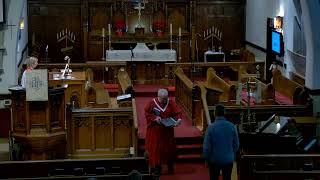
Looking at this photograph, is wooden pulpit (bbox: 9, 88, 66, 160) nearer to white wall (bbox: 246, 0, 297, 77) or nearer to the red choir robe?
the red choir robe

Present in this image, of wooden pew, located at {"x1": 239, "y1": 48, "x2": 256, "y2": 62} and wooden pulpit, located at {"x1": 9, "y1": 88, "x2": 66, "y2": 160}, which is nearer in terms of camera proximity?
wooden pulpit, located at {"x1": 9, "y1": 88, "x2": 66, "y2": 160}

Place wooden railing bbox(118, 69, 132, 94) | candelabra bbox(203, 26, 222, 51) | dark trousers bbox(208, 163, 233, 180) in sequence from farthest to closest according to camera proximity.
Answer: candelabra bbox(203, 26, 222, 51), wooden railing bbox(118, 69, 132, 94), dark trousers bbox(208, 163, 233, 180)

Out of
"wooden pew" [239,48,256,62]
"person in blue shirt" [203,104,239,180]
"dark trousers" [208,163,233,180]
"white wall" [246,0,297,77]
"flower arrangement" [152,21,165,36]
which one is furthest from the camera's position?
"flower arrangement" [152,21,165,36]

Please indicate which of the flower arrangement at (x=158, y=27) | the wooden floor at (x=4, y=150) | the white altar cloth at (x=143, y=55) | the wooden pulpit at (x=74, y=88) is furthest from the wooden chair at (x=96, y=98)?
the flower arrangement at (x=158, y=27)

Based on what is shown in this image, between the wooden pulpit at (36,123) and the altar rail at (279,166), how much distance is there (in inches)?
164

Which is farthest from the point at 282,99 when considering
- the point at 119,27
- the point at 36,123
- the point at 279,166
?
the point at 279,166

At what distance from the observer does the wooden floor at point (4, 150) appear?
1330 centimetres

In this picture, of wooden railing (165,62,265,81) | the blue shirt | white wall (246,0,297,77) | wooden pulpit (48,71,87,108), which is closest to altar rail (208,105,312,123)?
the blue shirt

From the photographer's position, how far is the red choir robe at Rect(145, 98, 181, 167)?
40.1 feet

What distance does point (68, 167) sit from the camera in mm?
9820

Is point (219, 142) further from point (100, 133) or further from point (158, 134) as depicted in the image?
point (100, 133)

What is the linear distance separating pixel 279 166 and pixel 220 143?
98 cm

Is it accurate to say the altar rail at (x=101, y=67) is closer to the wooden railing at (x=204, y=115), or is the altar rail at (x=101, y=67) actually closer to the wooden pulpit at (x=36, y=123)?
the wooden railing at (x=204, y=115)

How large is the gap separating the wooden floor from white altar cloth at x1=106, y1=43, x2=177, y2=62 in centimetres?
782
